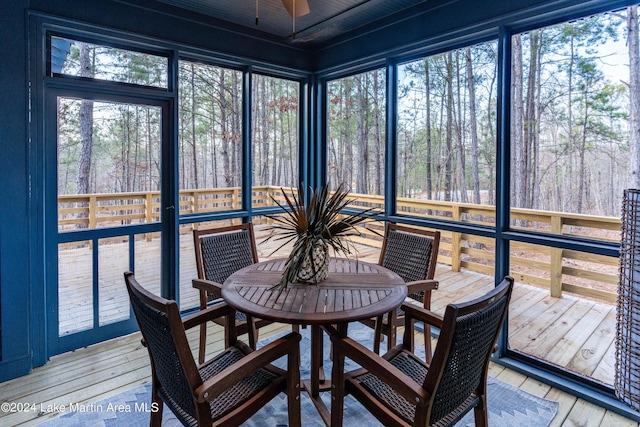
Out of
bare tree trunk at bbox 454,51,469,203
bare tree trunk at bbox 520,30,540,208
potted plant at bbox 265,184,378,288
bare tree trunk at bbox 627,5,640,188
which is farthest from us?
bare tree trunk at bbox 454,51,469,203

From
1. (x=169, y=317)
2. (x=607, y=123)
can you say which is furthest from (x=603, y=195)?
(x=169, y=317)

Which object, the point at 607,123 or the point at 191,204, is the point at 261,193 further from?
the point at 607,123

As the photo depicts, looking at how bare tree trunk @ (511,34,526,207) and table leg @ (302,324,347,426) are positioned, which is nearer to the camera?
table leg @ (302,324,347,426)

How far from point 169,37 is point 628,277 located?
11.8ft

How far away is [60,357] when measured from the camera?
2889 millimetres

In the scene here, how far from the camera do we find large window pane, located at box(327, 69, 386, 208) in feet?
12.8

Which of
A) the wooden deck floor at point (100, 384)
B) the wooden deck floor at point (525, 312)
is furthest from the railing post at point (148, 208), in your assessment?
the wooden deck floor at point (100, 384)

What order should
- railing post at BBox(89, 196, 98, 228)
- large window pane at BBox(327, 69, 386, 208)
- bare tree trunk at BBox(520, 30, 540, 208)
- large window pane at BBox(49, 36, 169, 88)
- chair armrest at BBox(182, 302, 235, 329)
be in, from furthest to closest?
1. large window pane at BBox(327, 69, 386, 208)
2. railing post at BBox(89, 196, 98, 228)
3. large window pane at BBox(49, 36, 169, 88)
4. bare tree trunk at BBox(520, 30, 540, 208)
5. chair armrest at BBox(182, 302, 235, 329)

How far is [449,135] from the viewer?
3285mm

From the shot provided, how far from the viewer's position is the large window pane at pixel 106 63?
9.39 ft

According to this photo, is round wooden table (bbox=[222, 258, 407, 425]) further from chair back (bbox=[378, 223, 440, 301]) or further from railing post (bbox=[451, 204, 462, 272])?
railing post (bbox=[451, 204, 462, 272])

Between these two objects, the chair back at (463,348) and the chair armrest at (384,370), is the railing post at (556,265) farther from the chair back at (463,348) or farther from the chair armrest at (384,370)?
the chair armrest at (384,370)

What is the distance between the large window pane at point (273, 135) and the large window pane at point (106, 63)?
104 cm

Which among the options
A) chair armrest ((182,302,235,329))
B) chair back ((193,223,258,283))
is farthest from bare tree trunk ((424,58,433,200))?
chair armrest ((182,302,235,329))
